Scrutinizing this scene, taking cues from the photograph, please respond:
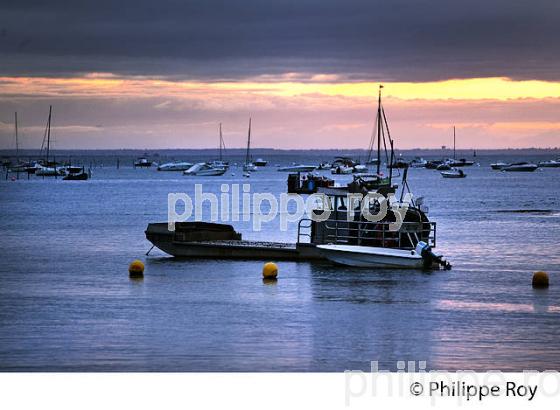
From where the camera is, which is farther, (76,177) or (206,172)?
(206,172)

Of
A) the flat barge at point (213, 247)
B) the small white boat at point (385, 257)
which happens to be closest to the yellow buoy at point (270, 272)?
the small white boat at point (385, 257)

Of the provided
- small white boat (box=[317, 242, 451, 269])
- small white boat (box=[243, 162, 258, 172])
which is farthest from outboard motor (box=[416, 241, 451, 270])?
small white boat (box=[243, 162, 258, 172])

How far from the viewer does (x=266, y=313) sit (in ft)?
63.5

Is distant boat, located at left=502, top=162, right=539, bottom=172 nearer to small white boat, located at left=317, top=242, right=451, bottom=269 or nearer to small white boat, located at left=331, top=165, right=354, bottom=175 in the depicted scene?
small white boat, located at left=331, top=165, right=354, bottom=175

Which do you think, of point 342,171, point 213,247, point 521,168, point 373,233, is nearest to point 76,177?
point 342,171

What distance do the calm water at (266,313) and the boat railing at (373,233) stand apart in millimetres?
984

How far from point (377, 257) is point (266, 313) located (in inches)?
235

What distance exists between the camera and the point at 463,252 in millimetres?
31672

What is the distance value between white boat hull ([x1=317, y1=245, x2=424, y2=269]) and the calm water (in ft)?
1.09

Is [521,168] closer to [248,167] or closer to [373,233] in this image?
[248,167]

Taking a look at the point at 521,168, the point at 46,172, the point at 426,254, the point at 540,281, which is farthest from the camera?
the point at 521,168

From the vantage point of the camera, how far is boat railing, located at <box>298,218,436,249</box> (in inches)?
976
